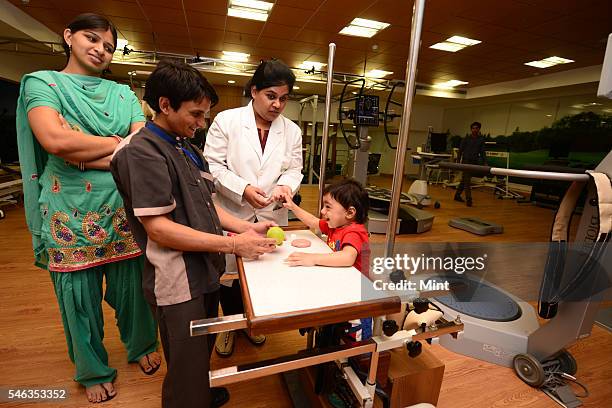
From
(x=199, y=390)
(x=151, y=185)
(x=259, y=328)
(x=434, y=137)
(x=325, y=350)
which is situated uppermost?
(x=434, y=137)

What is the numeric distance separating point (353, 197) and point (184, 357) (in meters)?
0.82

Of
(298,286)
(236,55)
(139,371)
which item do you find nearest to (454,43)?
(236,55)

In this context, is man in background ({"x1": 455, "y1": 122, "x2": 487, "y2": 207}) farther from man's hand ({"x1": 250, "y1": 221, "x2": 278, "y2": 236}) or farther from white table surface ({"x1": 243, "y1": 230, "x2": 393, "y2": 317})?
white table surface ({"x1": 243, "y1": 230, "x2": 393, "y2": 317})

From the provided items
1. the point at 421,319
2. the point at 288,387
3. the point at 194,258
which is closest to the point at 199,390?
the point at 194,258

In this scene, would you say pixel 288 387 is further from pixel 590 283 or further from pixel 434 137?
pixel 434 137

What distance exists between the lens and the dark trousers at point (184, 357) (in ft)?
3.23

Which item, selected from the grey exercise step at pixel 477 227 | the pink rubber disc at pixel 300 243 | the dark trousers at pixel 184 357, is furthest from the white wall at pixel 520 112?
the dark trousers at pixel 184 357

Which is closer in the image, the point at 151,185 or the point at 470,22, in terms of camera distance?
the point at 151,185

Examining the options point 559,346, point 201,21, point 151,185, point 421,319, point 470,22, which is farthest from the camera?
point 201,21

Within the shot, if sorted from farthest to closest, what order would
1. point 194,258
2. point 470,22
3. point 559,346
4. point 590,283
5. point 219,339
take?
1. point 470,22
2. point 219,339
3. point 559,346
4. point 590,283
5. point 194,258

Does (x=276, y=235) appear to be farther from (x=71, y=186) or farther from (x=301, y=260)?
(x=71, y=186)

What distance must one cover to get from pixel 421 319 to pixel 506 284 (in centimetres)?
212

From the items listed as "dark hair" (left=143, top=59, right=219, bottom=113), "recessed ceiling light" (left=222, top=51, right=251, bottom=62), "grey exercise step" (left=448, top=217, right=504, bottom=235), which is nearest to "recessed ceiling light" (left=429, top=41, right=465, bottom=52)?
"grey exercise step" (left=448, top=217, right=504, bottom=235)

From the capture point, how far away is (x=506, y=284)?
2734 millimetres
